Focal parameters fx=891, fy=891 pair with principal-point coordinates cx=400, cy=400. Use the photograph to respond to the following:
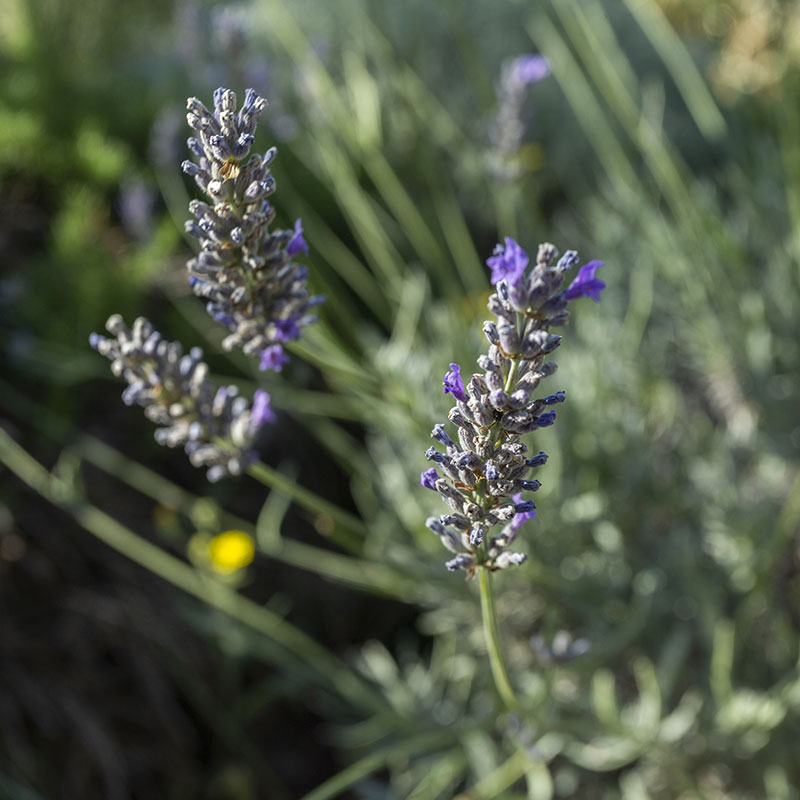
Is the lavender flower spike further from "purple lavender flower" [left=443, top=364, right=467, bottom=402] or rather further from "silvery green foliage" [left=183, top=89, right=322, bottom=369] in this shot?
"silvery green foliage" [left=183, top=89, right=322, bottom=369]

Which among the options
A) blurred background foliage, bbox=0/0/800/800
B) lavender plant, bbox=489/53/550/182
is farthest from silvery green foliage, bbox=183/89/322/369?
lavender plant, bbox=489/53/550/182

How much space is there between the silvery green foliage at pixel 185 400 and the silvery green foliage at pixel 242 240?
0.07 m

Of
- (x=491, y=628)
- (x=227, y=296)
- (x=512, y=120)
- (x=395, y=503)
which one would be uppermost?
(x=512, y=120)

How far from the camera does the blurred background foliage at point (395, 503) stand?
155cm

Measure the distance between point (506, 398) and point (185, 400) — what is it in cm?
41

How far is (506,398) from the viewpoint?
69 cm

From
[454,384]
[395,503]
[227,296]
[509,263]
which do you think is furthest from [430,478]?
[395,503]

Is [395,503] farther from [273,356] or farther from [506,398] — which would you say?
[506,398]

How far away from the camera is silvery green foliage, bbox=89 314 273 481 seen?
36.1 inches

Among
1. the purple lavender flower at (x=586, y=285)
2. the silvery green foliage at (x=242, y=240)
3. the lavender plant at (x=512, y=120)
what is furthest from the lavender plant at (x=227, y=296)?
the lavender plant at (x=512, y=120)

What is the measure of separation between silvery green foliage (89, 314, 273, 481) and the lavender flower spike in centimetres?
29

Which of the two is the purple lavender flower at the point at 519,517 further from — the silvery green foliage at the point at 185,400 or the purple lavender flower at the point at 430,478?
the silvery green foliage at the point at 185,400

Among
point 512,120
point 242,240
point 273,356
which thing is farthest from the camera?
point 512,120

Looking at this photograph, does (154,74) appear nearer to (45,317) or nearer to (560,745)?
(45,317)
